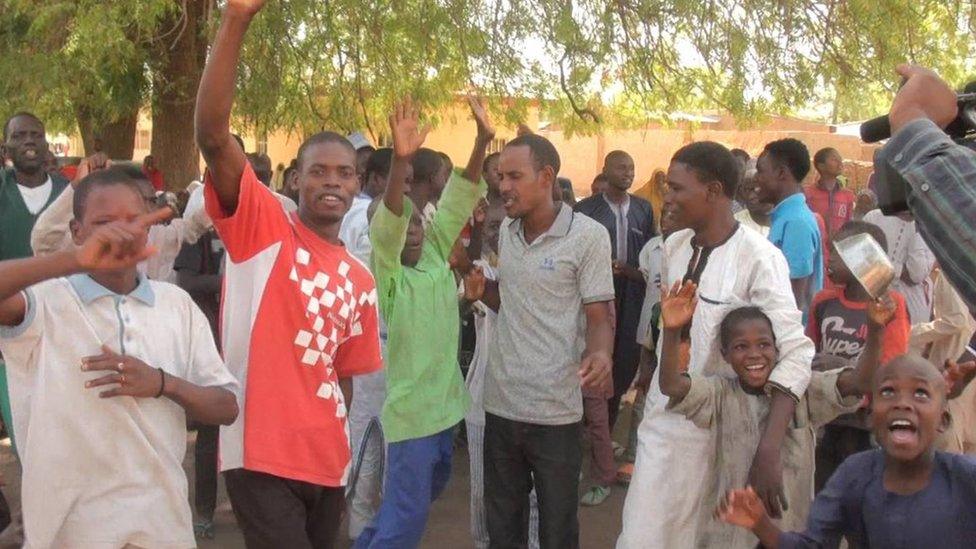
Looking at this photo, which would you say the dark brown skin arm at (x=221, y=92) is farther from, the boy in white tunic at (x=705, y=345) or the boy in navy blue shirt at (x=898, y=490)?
the boy in navy blue shirt at (x=898, y=490)

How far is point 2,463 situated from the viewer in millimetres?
6758

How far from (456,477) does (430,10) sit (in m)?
2.92

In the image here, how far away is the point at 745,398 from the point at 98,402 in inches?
81.6

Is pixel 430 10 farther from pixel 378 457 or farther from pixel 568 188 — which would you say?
pixel 378 457

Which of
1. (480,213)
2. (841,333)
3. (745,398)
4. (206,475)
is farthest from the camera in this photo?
(480,213)

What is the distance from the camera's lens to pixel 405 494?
179 inches

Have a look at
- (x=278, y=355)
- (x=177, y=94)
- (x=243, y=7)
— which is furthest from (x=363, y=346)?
(x=177, y=94)

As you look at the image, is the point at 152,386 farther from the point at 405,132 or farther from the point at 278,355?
the point at 405,132

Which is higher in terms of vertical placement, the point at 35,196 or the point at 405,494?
the point at 35,196

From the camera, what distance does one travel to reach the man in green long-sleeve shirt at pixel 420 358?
455cm

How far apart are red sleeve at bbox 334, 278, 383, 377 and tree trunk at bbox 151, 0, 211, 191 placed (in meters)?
5.32

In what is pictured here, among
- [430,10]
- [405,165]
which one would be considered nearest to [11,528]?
[405,165]

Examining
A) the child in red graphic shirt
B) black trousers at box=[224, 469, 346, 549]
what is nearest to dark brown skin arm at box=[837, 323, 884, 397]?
the child in red graphic shirt

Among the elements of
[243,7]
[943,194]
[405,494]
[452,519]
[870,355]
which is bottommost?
[452,519]
